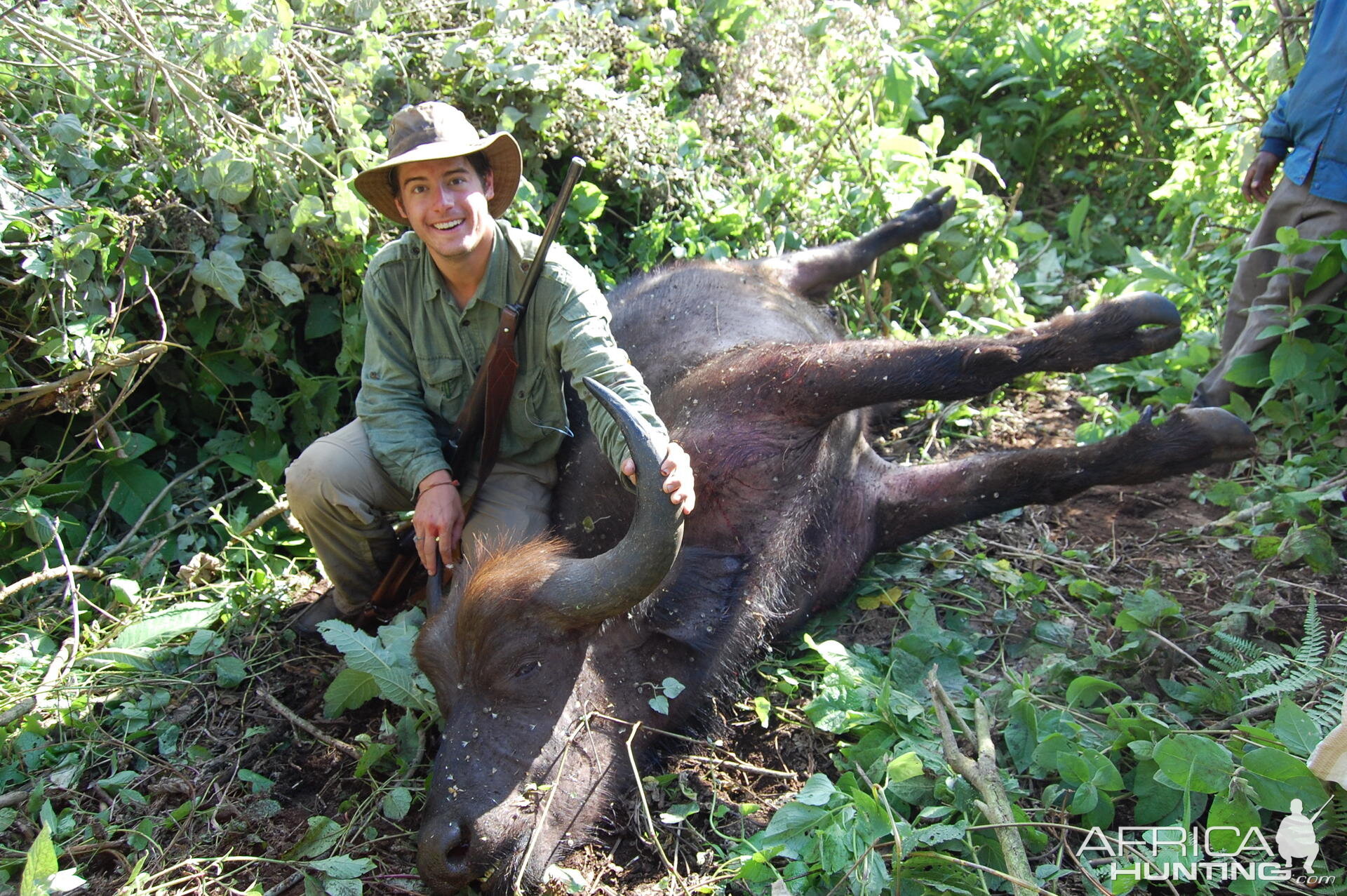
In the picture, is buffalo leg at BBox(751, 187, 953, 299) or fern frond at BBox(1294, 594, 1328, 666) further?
buffalo leg at BBox(751, 187, 953, 299)

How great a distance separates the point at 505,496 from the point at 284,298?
1.54 meters

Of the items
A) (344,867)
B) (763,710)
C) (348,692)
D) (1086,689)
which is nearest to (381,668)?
(348,692)

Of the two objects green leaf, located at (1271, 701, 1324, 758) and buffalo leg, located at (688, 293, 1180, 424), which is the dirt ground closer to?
green leaf, located at (1271, 701, 1324, 758)

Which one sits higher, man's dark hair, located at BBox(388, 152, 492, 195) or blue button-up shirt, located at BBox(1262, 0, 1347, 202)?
blue button-up shirt, located at BBox(1262, 0, 1347, 202)

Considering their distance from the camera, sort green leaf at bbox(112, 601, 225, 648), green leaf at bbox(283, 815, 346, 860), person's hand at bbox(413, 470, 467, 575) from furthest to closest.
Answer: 1. green leaf at bbox(112, 601, 225, 648)
2. person's hand at bbox(413, 470, 467, 575)
3. green leaf at bbox(283, 815, 346, 860)

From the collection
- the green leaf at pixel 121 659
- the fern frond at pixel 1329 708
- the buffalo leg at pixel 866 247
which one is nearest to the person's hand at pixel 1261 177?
the buffalo leg at pixel 866 247

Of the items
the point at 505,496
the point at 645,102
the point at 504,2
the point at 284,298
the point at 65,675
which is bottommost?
the point at 65,675

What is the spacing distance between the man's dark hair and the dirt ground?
1.92 metres

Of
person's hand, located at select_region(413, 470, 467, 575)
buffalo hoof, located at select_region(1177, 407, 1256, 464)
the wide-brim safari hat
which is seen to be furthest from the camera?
buffalo hoof, located at select_region(1177, 407, 1256, 464)

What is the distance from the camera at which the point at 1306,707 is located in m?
2.91

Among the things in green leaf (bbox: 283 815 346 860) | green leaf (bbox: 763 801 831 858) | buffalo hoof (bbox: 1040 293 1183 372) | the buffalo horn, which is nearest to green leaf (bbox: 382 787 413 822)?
green leaf (bbox: 283 815 346 860)

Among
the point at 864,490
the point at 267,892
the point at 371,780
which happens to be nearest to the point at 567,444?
the point at 864,490

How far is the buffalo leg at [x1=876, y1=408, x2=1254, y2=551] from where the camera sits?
4.04m

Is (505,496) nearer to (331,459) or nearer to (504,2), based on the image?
(331,459)
